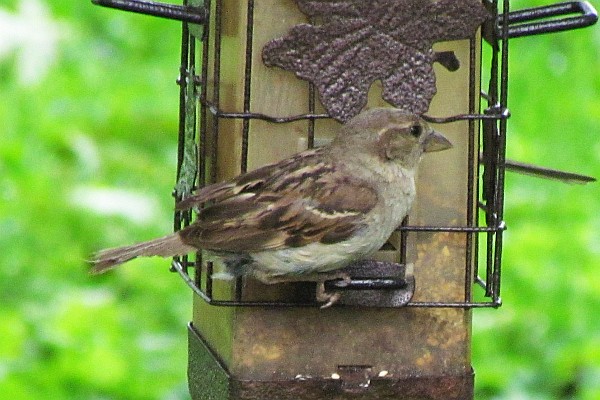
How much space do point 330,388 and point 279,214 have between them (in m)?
0.66

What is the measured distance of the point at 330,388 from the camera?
16.1 ft

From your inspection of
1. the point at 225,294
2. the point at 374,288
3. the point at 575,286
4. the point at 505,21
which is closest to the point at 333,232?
the point at 374,288

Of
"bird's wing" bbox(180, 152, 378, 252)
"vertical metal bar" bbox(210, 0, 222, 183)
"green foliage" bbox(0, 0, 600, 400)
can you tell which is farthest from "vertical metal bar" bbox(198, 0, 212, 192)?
"green foliage" bbox(0, 0, 600, 400)

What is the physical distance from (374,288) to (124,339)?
2.13m

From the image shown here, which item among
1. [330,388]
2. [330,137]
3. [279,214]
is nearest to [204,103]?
[330,137]

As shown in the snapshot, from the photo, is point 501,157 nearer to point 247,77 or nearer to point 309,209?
point 309,209

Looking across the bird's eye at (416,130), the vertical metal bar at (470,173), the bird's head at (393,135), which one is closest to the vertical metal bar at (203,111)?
the bird's head at (393,135)

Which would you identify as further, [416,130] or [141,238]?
[141,238]

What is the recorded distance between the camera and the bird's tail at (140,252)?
4621 mm

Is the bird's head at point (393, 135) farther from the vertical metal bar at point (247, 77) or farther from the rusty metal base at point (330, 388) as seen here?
the rusty metal base at point (330, 388)

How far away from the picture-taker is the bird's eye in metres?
4.65

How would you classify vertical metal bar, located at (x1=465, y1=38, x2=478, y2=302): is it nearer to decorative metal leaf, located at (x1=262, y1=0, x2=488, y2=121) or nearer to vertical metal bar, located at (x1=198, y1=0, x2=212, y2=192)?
decorative metal leaf, located at (x1=262, y1=0, x2=488, y2=121)

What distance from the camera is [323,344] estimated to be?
4.93 metres

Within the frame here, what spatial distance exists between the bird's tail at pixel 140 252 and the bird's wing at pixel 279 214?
3 centimetres
